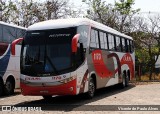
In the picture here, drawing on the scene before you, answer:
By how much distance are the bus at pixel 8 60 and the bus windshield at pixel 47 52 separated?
307cm

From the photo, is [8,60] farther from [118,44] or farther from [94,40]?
[118,44]

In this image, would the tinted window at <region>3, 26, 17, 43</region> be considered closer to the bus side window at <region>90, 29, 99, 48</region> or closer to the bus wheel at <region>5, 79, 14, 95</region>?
the bus wheel at <region>5, 79, 14, 95</region>

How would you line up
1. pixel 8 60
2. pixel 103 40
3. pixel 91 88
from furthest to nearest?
pixel 8 60
pixel 103 40
pixel 91 88

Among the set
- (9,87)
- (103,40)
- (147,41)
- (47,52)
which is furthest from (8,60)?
(147,41)

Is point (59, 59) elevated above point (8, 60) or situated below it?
above

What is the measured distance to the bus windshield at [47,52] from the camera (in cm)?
1339

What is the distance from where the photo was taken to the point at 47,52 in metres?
13.6

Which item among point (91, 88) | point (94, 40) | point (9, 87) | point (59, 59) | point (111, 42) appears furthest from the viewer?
point (111, 42)

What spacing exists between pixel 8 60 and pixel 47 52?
532 centimetres

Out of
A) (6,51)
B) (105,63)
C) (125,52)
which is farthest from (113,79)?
(6,51)

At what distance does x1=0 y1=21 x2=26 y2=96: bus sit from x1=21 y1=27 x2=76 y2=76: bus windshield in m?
3.07

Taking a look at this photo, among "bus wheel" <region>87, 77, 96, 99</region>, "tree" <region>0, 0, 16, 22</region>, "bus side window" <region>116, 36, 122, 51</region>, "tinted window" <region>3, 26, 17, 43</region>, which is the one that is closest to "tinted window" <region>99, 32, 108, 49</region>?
"bus wheel" <region>87, 77, 96, 99</region>

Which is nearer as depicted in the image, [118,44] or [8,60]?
[8,60]

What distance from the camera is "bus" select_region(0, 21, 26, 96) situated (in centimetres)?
1758
